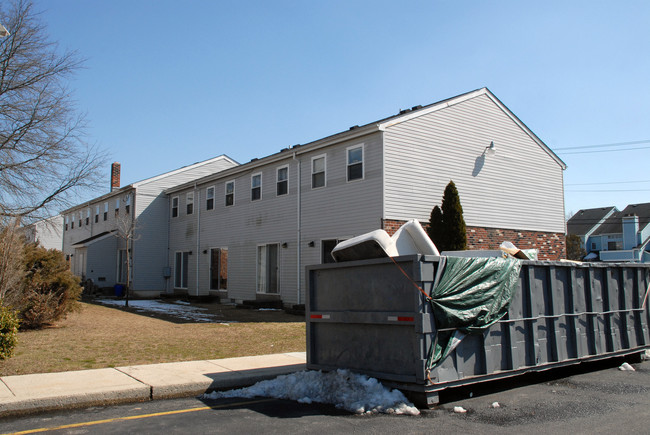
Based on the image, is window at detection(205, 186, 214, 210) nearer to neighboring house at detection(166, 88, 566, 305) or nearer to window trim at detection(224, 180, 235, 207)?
neighboring house at detection(166, 88, 566, 305)

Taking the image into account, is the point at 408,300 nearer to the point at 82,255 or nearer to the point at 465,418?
the point at 465,418

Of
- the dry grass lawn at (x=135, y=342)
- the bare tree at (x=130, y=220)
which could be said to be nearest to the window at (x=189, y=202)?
the bare tree at (x=130, y=220)

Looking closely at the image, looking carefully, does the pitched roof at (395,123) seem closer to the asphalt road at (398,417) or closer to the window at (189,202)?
the window at (189,202)

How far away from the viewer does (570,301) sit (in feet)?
27.1

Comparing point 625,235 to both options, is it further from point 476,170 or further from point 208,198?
point 208,198

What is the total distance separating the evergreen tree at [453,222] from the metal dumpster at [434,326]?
23.8 feet

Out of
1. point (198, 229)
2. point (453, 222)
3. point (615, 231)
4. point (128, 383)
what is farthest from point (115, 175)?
point (615, 231)

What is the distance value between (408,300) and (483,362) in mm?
1440

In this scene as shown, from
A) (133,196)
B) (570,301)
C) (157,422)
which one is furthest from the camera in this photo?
(133,196)

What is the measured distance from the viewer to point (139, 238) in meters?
28.3

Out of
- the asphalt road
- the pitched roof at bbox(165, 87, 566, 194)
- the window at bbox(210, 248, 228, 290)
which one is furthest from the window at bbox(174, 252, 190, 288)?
the asphalt road

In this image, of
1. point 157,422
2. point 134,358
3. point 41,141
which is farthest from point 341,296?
point 41,141

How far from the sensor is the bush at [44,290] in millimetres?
12594

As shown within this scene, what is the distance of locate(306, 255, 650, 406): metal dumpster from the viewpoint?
6.43 meters
